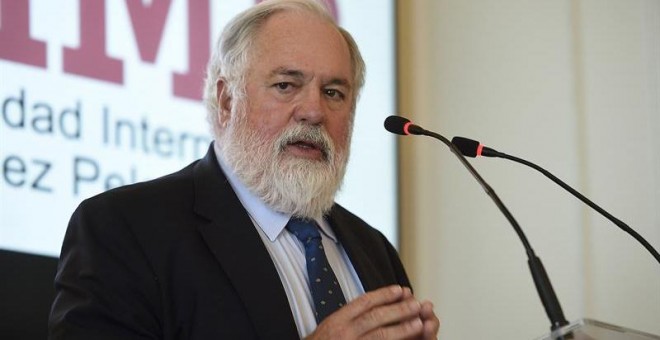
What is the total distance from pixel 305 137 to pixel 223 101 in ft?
1.01

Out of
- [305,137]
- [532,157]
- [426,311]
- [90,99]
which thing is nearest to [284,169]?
[305,137]

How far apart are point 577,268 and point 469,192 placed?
0.58m

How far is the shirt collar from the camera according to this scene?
Answer: 282cm

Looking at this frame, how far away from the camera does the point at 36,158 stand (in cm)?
315

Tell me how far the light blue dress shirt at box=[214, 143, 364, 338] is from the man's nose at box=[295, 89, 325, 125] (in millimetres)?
249

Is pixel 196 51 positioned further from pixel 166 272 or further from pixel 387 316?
pixel 387 316

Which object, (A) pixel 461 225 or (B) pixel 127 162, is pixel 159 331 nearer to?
(B) pixel 127 162

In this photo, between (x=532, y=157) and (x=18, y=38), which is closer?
(x=18, y=38)

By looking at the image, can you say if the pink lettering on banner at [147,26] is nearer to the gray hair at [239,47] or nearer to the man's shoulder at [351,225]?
the gray hair at [239,47]

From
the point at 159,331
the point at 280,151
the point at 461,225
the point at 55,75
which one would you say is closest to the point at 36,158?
the point at 55,75

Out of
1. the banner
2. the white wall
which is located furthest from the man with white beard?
the white wall

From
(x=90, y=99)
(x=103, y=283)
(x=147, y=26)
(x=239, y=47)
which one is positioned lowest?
(x=103, y=283)

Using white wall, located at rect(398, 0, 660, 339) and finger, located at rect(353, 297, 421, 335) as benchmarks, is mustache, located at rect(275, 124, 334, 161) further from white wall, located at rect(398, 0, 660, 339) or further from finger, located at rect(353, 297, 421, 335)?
white wall, located at rect(398, 0, 660, 339)

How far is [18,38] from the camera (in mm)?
3170
